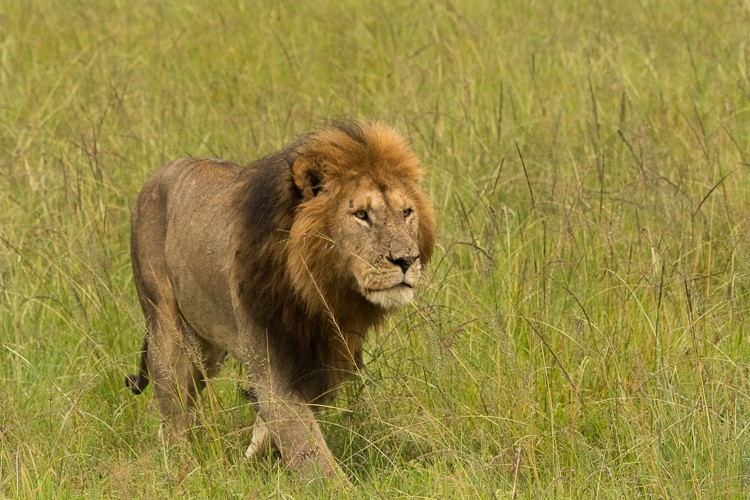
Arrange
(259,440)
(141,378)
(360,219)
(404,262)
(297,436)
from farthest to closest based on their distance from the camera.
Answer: (141,378)
(259,440)
(297,436)
(360,219)
(404,262)

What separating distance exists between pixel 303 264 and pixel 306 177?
10.5 inches

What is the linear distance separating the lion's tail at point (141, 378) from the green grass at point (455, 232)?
0.07 meters

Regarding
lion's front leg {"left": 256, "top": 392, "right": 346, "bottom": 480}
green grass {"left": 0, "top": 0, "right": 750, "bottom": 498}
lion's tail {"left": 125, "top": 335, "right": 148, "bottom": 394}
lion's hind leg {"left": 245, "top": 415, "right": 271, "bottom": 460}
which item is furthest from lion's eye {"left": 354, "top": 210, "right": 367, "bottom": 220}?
lion's tail {"left": 125, "top": 335, "right": 148, "bottom": 394}

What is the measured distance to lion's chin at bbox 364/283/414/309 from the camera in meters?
3.83

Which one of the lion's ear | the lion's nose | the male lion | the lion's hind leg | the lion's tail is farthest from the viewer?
the lion's tail

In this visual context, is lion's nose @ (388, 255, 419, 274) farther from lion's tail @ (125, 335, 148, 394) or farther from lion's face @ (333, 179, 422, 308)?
lion's tail @ (125, 335, 148, 394)

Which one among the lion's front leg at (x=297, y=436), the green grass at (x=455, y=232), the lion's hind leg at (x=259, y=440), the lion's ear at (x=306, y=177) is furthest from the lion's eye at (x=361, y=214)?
the lion's hind leg at (x=259, y=440)

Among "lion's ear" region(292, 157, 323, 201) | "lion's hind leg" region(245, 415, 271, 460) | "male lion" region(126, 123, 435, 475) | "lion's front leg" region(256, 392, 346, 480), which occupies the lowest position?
"lion's hind leg" region(245, 415, 271, 460)

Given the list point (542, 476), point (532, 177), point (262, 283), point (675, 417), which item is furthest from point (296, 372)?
point (532, 177)

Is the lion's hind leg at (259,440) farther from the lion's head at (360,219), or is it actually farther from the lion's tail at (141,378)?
the lion's head at (360,219)

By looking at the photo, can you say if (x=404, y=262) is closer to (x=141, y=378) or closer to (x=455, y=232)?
(x=455, y=232)

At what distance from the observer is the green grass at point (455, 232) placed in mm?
3895

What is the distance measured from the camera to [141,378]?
494 centimetres

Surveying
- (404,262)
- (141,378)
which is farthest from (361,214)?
(141,378)
